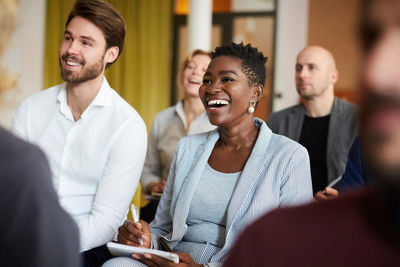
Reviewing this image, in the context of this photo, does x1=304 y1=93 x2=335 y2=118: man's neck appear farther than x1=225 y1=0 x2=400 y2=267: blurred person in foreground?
Yes

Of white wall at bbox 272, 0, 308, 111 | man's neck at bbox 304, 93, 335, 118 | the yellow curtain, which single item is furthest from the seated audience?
the yellow curtain

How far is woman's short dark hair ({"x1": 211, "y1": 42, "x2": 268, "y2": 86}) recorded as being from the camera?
7.52ft

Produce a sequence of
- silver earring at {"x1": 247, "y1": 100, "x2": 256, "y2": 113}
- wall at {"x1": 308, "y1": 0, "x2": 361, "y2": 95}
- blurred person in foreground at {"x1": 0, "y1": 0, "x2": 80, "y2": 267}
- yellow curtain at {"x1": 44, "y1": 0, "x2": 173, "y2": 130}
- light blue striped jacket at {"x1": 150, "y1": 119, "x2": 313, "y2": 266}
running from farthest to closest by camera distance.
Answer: yellow curtain at {"x1": 44, "y1": 0, "x2": 173, "y2": 130} < wall at {"x1": 308, "y1": 0, "x2": 361, "y2": 95} < silver earring at {"x1": 247, "y1": 100, "x2": 256, "y2": 113} < light blue striped jacket at {"x1": 150, "y1": 119, "x2": 313, "y2": 266} < blurred person in foreground at {"x1": 0, "y1": 0, "x2": 80, "y2": 267}

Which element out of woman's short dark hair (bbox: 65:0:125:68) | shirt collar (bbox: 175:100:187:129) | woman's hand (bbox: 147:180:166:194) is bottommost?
woman's hand (bbox: 147:180:166:194)

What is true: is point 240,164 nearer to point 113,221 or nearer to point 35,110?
point 113,221

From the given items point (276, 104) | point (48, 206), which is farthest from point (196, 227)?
point (276, 104)

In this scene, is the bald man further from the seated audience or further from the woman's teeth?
the woman's teeth

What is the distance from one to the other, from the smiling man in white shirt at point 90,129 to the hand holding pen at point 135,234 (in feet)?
0.48

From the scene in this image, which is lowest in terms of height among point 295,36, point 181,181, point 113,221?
point 113,221

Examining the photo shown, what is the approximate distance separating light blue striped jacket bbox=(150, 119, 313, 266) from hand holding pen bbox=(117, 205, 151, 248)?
109 millimetres

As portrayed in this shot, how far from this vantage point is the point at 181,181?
2184mm

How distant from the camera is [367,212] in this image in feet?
2.18

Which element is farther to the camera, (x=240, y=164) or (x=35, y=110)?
(x=35, y=110)

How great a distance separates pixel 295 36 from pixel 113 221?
526 centimetres
